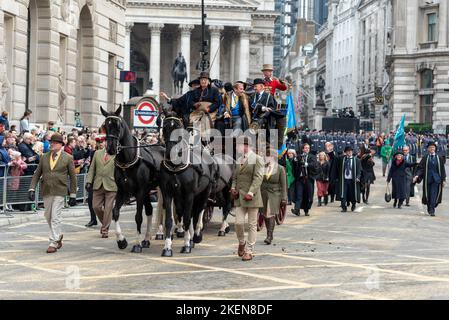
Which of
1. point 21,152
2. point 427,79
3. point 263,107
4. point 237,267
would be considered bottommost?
point 237,267

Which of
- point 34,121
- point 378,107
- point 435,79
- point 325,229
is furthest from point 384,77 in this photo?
point 325,229

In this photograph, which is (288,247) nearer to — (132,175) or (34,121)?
(132,175)

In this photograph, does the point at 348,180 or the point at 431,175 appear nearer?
the point at 431,175

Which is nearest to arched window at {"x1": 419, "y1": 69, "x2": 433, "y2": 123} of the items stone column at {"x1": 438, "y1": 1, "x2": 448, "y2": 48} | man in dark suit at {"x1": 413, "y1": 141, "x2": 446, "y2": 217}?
stone column at {"x1": 438, "y1": 1, "x2": 448, "y2": 48}

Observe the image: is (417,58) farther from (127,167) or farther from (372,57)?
(127,167)

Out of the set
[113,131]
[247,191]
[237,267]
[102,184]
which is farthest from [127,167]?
[237,267]

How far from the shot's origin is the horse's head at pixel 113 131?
1706cm

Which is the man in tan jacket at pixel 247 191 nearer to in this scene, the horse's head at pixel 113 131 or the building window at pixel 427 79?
the horse's head at pixel 113 131

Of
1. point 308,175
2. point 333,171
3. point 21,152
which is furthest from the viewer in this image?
point 333,171

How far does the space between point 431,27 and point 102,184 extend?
69.2 m

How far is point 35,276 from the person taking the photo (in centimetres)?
1387

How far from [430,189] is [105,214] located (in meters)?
11.2

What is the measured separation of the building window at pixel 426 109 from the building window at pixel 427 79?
32.2 inches

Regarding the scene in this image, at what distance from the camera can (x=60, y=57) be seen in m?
36.1
